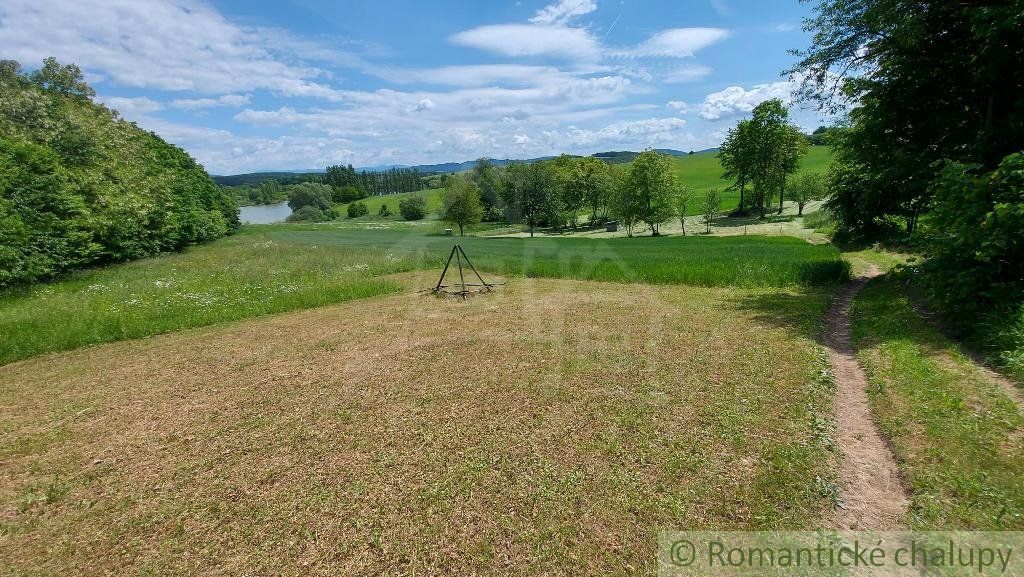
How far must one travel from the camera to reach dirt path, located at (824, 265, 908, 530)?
13.6 feet

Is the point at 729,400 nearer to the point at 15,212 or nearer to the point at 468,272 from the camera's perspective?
the point at 468,272

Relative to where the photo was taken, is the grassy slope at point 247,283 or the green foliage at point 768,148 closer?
the grassy slope at point 247,283

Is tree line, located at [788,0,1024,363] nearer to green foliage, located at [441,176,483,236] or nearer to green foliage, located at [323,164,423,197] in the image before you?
green foliage, located at [441,176,483,236]

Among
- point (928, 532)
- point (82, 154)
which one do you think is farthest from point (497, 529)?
point (82, 154)

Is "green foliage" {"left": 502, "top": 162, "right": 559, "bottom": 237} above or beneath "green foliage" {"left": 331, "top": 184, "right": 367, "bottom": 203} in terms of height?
beneath

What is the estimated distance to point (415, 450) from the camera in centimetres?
589

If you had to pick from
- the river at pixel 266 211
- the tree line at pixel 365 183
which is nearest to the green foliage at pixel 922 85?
the river at pixel 266 211

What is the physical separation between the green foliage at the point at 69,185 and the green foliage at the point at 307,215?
194 ft

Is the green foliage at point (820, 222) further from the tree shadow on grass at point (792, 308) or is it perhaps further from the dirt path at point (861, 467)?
the dirt path at point (861, 467)

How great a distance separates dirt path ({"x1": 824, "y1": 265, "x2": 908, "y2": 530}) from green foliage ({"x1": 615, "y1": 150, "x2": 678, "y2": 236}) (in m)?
38.2

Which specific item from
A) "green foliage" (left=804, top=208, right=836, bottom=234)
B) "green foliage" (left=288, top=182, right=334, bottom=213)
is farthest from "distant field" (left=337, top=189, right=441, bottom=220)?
"green foliage" (left=804, top=208, right=836, bottom=234)

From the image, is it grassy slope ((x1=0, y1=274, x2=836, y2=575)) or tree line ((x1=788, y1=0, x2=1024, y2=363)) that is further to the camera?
tree line ((x1=788, y1=0, x2=1024, y2=363))

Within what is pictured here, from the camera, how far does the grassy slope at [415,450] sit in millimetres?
4223

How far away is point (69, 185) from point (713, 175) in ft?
303
